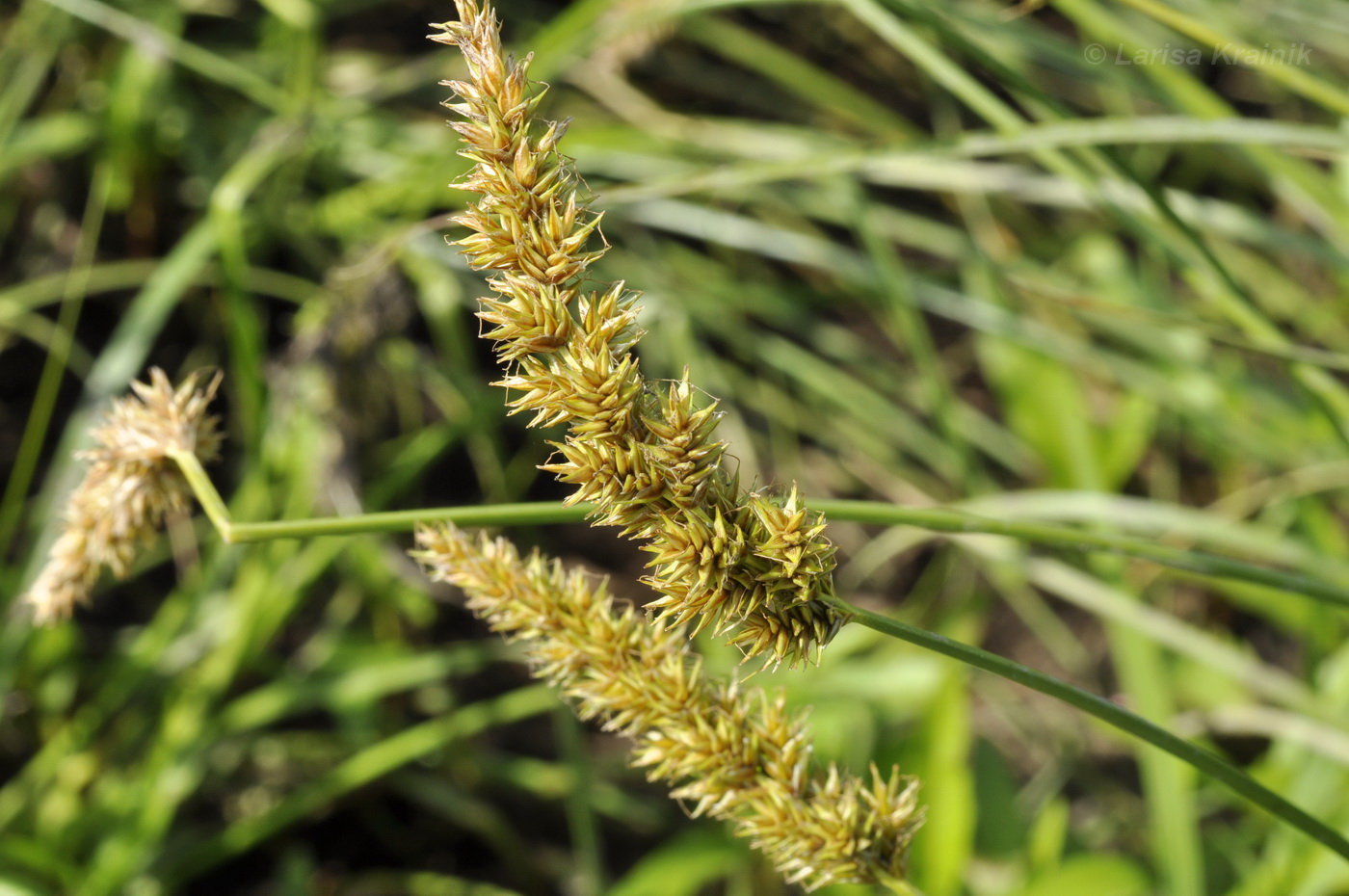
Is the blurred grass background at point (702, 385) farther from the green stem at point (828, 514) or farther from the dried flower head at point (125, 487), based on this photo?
the dried flower head at point (125, 487)

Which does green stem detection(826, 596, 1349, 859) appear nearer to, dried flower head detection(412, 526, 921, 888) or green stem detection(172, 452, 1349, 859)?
green stem detection(172, 452, 1349, 859)

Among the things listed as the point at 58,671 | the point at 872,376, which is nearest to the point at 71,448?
the point at 58,671

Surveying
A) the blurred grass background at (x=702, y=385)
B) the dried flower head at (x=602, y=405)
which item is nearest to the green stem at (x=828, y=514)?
the dried flower head at (x=602, y=405)

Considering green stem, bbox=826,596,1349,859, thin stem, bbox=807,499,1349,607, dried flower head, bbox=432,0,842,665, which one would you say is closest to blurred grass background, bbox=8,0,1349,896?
thin stem, bbox=807,499,1349,607

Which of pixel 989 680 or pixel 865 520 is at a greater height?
pixel 865 520

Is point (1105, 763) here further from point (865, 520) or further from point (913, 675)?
point (865, 520)

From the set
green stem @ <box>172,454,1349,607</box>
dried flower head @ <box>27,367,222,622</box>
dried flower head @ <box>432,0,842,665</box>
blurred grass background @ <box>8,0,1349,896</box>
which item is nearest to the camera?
dried flower head @ <box>432,0,842,665</box>
